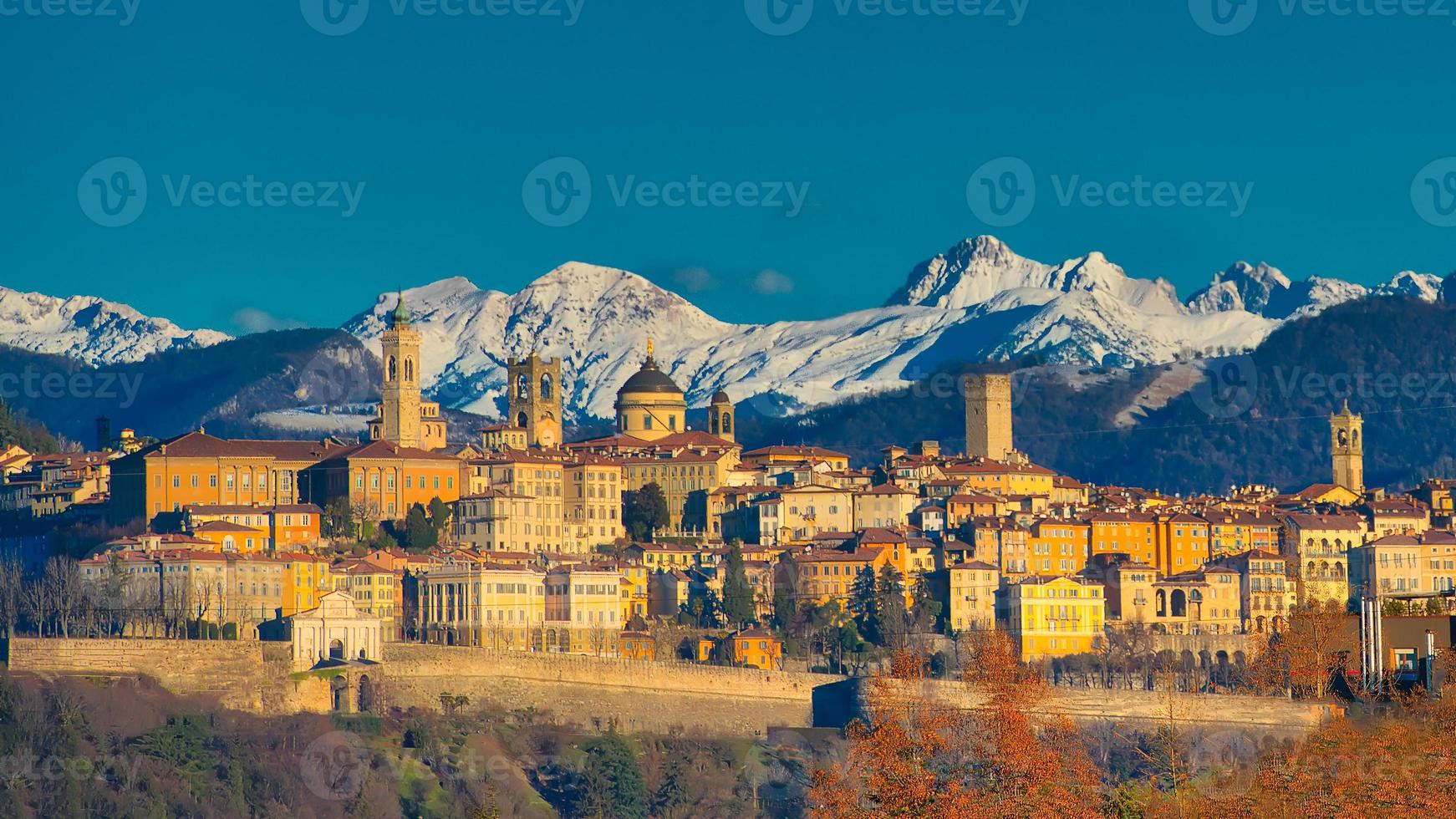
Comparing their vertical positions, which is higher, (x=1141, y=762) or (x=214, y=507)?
(x=214, y=507)

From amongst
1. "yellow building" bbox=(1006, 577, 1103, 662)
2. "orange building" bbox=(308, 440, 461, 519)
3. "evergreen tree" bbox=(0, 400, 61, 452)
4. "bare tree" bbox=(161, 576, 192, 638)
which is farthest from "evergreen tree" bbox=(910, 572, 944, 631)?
"evergreen tree" bbox=(0, 400, 61, 452)

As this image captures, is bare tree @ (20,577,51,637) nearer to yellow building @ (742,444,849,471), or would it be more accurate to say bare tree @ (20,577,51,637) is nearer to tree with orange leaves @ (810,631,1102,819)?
yellow building @ (742,444,849,471)

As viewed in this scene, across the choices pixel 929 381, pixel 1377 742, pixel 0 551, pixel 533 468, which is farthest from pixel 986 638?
pixel 929 381

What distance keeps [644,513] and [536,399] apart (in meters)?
16.7

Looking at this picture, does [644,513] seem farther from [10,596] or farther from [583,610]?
[10,596]

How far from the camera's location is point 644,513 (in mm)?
100812

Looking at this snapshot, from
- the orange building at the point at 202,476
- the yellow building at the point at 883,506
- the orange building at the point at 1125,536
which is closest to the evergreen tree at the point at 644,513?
the yellow building at the point at 883,506

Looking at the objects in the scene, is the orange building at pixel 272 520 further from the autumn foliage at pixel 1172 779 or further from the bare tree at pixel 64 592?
the autumn foliage at pixel 1172 779

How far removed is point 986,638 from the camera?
277ft

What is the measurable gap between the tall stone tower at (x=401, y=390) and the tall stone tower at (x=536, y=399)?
25.2 feet

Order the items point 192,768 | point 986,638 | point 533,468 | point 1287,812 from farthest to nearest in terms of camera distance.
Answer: point 533,468, point 986,638, point 192,768, point 1287,812

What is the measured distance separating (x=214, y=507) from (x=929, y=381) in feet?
305

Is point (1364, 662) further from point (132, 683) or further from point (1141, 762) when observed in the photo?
point (132, 683)

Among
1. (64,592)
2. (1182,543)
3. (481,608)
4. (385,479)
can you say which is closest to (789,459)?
(1182,543)
